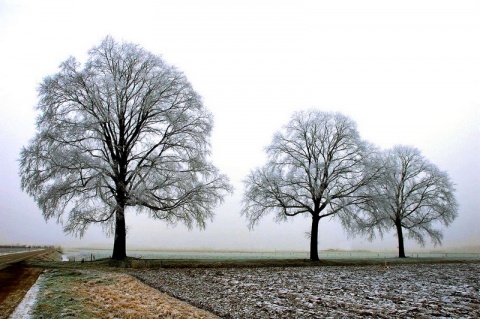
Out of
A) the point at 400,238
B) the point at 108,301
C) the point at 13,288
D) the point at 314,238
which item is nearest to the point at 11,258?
the point at 13,288

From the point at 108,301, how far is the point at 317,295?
8299 millimetres

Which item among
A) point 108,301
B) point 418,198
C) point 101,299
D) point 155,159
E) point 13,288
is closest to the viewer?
point 108,301

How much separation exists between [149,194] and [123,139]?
19.2 ft

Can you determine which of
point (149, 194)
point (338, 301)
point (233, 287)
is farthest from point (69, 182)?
point (338, 301)

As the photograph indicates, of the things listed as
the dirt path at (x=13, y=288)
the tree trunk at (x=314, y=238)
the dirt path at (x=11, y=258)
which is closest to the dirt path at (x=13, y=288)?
the dirt path at (x=13, y=288)

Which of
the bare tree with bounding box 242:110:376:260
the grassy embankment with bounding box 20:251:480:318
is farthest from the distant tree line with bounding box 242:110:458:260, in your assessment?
the grassy embankment with bounding box 20:251:480:318

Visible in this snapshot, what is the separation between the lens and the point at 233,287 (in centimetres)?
1588

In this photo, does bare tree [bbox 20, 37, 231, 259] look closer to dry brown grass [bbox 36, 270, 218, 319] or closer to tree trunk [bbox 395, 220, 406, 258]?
dry brown grass [bbox 36, 270, 218, 319]

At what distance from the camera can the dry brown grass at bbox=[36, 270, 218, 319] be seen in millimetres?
10359

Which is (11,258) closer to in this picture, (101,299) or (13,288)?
(13,288)

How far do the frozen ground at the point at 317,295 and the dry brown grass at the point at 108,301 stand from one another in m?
0.91

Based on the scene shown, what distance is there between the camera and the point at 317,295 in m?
13.8

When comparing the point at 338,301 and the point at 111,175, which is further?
the point at 111,175

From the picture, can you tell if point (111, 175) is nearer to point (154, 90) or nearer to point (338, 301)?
point (154, 90)
